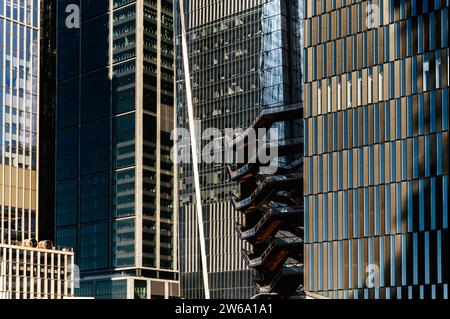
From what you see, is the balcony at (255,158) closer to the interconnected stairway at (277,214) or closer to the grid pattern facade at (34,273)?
the interconnected stairway at (277,214)

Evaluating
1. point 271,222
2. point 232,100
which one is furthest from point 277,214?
point 232,100

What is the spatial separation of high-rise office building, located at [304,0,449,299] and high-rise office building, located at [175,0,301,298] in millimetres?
62050

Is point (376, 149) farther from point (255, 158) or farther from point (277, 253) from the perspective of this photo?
point (255, 158)

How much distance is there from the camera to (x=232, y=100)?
19138 centimetres

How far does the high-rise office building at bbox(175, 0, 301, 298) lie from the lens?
583 ft

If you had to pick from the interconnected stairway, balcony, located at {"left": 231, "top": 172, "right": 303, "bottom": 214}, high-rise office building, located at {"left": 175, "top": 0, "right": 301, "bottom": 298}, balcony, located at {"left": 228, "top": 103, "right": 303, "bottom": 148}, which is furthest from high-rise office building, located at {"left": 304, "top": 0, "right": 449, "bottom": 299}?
high-rise office building, located at {"left": 175, "top": 0, "right": 301, "bottom": 298}

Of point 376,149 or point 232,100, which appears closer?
point 376,149

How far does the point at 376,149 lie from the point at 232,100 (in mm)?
88558

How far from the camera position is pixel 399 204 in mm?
100625

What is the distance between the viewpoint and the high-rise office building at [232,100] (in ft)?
583

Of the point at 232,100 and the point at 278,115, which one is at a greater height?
the point at 232,100

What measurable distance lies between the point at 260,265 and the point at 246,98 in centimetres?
4787
